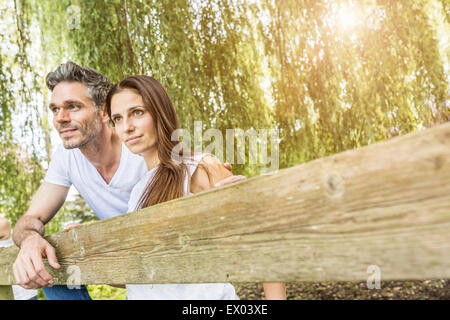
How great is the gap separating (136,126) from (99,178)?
0.34m

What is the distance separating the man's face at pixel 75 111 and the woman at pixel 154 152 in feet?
0.78

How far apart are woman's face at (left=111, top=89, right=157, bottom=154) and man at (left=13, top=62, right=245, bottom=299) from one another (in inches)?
6.5

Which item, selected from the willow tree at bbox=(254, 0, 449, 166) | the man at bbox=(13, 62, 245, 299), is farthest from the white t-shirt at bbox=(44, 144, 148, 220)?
the willow tree at bbox=(254, 0, 449, 166)

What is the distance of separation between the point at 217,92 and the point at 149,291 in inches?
57.3

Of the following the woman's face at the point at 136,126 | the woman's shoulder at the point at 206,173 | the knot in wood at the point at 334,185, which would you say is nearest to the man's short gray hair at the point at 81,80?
the woman's face at the point at 136,126

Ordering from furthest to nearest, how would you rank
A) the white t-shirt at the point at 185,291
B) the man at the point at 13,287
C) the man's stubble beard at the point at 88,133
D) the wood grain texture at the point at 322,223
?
the man at the point at 13,287 < the man's stubble beard at the point at 88,133 < the white t-shirt at the point at 185,291 < the wood grain texture at the point at 322,223

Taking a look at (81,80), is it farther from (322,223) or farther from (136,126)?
(322,223)

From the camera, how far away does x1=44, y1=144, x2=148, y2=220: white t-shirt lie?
1.37 m

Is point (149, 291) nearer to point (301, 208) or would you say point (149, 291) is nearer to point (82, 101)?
point (301, 208)

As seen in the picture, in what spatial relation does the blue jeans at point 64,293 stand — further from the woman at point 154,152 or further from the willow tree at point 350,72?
the willow tree at point 350,72

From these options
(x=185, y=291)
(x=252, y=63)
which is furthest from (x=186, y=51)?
(x=185, y=291)

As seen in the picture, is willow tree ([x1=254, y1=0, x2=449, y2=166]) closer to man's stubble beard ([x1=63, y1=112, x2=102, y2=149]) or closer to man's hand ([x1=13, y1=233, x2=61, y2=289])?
man's stubble beard ([x1=63, y1=112, x2=102, y2=149])

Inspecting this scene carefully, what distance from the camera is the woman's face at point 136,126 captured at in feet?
3.92

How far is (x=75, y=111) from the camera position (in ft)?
4.98
